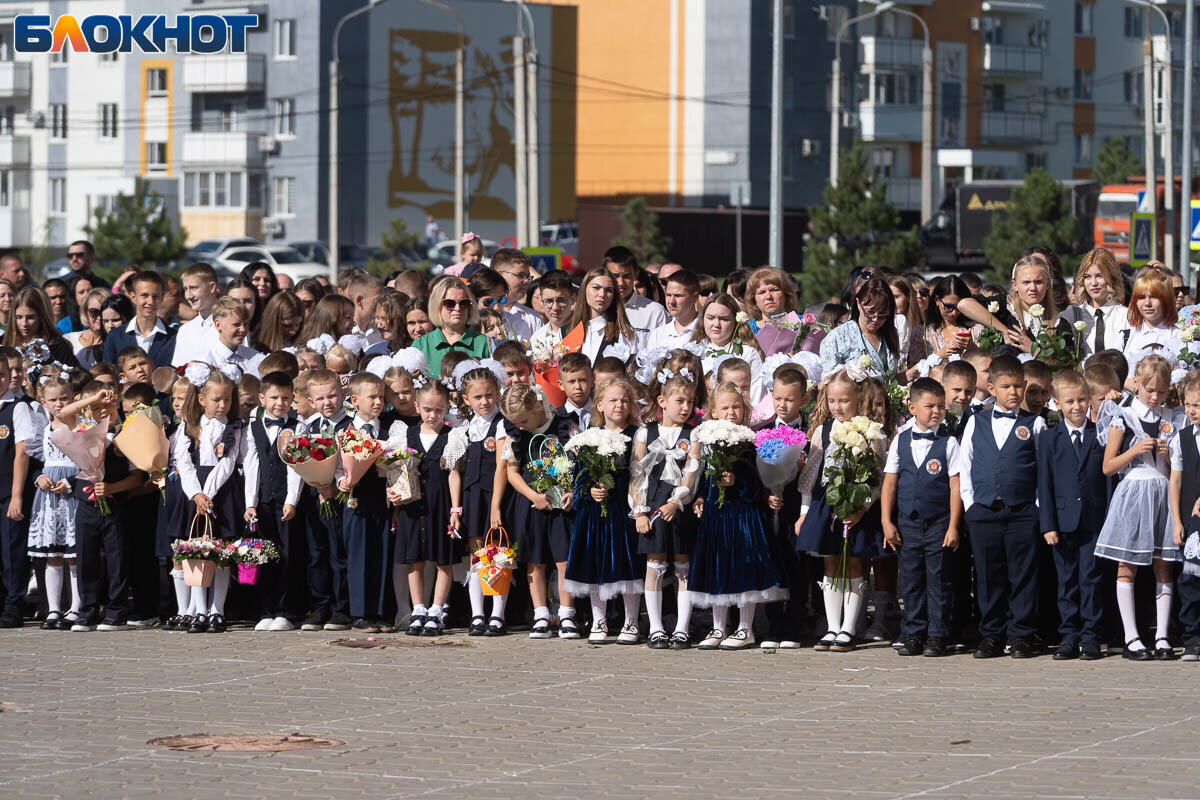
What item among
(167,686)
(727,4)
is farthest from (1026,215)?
(167,686)

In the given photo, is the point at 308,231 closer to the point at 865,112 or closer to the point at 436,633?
the point at 865,112

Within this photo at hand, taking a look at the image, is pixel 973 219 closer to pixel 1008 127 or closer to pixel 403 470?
pixel 1008 127

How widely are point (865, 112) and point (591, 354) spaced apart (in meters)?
67.9

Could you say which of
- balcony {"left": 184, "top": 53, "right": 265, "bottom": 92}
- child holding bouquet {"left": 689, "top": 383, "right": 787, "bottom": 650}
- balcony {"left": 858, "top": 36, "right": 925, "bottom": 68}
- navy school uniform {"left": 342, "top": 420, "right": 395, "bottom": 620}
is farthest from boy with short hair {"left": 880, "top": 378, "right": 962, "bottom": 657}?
balcony {"left": 858, "top": 36, "right": 925, "bottom": 68}

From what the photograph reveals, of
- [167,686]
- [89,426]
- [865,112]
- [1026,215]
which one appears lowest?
[167,686]

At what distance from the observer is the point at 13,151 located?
79.5 m

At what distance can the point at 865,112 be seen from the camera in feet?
259

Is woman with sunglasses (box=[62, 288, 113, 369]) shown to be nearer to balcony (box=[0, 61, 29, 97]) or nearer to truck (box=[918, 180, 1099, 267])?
truck (box=[918, 180, 1099, 267])

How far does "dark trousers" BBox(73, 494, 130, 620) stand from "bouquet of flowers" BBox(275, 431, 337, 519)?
136 cm

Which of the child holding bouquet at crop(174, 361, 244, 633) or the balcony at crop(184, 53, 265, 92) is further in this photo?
the balcony at crop(184, 53, 265, 92)

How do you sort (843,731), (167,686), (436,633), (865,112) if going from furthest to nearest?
1. (865,112)
2. (436,633)
3. (167,686)
4. (843,731)

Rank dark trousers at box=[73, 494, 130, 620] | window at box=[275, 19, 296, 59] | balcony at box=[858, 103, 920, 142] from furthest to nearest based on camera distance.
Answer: balcony at box=[858, 103, 920, 142], window at box=[275, 19, 296, 59], dark trousers at box=[73, 494, 130, 620]

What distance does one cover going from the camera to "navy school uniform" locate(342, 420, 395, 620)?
40.4 feet

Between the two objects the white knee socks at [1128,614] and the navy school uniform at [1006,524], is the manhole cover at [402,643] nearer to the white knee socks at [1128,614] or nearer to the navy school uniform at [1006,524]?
the navy school uniform at [1006,524]
